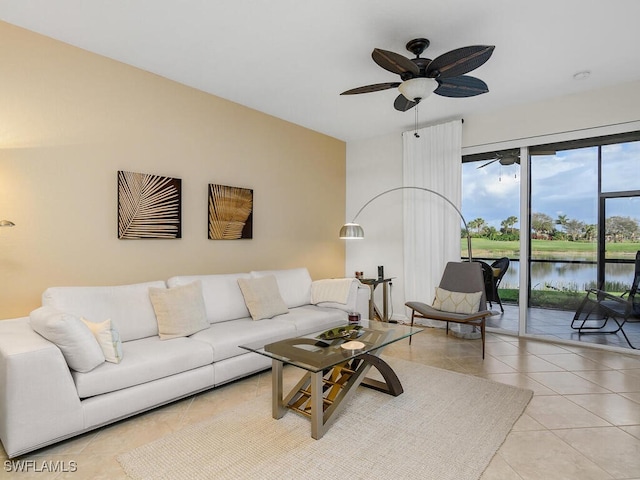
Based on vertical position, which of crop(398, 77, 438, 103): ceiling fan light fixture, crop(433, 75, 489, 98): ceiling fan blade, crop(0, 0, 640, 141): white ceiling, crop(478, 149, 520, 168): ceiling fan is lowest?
crop(478, 149, 520, 168): ceiling fan

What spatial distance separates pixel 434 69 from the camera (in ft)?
8.51

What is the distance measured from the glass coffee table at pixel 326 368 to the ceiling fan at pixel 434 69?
191cm

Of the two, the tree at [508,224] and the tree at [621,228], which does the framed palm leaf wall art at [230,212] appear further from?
the tree at [621,228]

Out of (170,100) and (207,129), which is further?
(207,129)

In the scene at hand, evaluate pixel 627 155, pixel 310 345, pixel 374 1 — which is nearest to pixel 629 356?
pixel 627 155

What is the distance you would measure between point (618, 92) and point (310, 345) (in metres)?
4.03

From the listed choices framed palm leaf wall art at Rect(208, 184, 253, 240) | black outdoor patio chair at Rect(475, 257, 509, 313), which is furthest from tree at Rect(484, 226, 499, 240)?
framed palm leaf wall art at Rect(208, 184, 253, 240)

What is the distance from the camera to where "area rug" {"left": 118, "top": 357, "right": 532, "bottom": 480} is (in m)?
1.88

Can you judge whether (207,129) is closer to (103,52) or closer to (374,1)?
(103,52)

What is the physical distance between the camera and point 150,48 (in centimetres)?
301

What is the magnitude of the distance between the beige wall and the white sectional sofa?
35 cm

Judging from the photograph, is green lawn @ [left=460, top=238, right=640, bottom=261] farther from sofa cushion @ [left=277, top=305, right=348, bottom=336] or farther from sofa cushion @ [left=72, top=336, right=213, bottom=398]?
sofa cushion @ [left=72, top=336, right=213, bottom=398]

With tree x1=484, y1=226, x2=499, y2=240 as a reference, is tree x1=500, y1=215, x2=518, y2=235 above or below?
above

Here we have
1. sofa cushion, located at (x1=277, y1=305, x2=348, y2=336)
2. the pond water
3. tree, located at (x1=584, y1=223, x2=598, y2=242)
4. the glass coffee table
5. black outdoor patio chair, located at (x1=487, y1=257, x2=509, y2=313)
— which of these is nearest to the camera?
the glass coffee table
